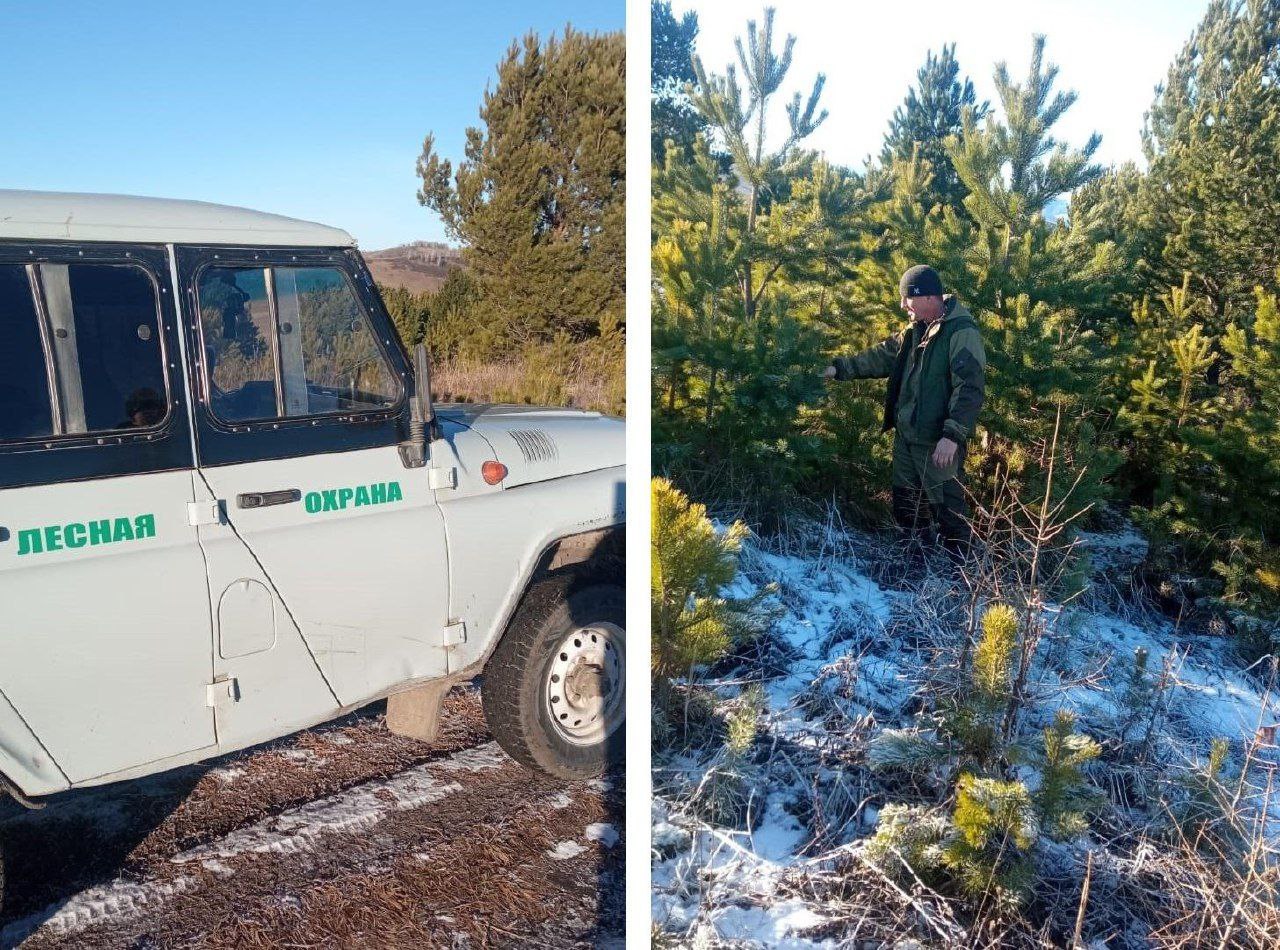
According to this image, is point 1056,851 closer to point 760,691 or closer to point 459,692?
point 760,691

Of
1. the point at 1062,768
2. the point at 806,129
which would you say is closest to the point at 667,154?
the point at 806,129

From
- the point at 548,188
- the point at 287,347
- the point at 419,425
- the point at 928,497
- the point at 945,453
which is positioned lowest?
the point at 928,497

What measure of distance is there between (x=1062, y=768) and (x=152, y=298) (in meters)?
1.79

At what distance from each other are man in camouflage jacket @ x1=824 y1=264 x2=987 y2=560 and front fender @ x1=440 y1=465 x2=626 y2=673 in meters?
0.76

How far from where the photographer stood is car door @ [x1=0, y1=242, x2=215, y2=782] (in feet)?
4.60

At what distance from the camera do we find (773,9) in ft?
6.43

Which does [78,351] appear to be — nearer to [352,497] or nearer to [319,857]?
[352,497]

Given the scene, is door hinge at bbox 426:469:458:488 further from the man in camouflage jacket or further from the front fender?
the man in camouflage jacket

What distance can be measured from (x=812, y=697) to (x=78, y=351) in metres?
1.71

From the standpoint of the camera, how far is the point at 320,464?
176 centimetres

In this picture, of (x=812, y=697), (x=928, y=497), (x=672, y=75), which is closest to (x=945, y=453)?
(x=928, y=497)

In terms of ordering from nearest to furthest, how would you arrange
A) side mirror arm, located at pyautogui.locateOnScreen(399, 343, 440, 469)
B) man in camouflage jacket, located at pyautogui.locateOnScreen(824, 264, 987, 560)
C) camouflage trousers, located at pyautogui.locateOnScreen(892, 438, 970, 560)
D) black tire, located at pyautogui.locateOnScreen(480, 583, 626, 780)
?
side mirror arm, located at pyautogui.locateOnScreen(399, 343, 440, 469) → black tire, located at pyautogui.locateOnScreen(480, 583, 626, 780) → man in camouflage jacket, located at pyautogui.locateOnScreen(824, 264, 987, 560) → camouflage trousers, located at pyautogui.locateOnScreen(892, 438, 970, 560)

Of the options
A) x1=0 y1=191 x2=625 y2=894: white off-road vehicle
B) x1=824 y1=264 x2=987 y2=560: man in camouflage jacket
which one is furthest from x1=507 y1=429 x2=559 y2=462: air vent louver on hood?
x1=824 y1=264 x2=987 y2=560: man in camouflage jacket

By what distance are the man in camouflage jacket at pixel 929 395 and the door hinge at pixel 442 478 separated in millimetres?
1068
